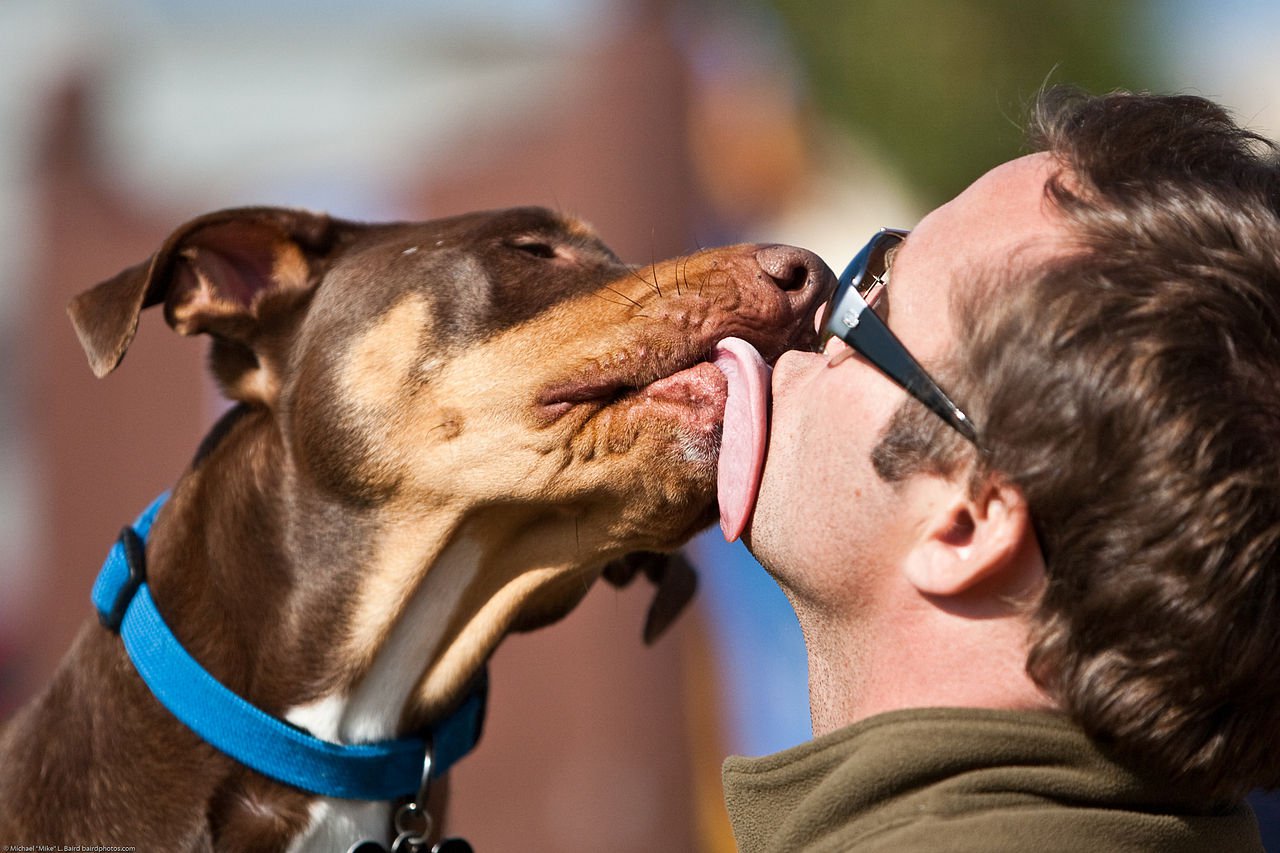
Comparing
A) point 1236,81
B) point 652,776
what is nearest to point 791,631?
point 652,776

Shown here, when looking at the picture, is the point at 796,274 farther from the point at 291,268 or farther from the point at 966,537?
the point at 291,268

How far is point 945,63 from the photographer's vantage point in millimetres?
14758

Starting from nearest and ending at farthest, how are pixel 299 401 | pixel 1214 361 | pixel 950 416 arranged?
pixel 1214 361
pixel 950 416
pixel 299 401

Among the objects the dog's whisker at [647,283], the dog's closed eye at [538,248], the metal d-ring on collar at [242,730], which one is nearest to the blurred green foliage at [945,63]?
the dog's closed eye at [538,248]

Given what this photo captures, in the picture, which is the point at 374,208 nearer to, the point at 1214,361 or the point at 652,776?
the point at 652,776

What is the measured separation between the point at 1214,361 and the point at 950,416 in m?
0.45

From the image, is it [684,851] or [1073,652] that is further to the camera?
[684,851]

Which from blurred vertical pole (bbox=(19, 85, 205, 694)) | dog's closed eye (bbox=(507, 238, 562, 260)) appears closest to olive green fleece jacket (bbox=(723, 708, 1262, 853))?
dog's closed eye (bbox=(507, 238, 562, 260))

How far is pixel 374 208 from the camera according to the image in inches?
474

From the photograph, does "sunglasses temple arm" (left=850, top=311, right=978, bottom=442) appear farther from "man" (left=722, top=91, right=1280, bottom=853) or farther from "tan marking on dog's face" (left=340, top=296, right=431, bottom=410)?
"tan marking on dog's face" (left=340, top=296, right=431, bottom=410)

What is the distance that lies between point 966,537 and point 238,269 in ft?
7.40

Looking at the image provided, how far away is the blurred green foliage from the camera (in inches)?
568

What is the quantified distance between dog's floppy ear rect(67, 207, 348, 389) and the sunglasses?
156 centimetres

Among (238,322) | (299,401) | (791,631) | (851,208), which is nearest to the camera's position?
(299,401)
